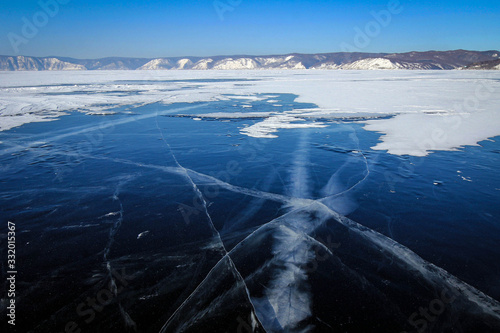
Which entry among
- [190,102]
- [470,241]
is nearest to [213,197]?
[470,241]

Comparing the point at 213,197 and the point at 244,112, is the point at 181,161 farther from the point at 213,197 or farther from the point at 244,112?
the point at 244,112

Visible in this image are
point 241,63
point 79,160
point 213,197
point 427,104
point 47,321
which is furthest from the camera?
point 241,63

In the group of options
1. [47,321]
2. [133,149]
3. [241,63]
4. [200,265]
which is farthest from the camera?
[241,63]

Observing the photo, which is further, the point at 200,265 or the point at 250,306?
the point at 200,265

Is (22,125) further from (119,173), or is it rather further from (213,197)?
(213,197)

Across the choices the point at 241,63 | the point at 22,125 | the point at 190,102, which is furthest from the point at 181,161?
the point at 241,63

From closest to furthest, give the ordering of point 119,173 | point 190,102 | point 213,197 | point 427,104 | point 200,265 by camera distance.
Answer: point 200,265 < point 213,197 < point 119,173 < point 427,104 < point 190,102
